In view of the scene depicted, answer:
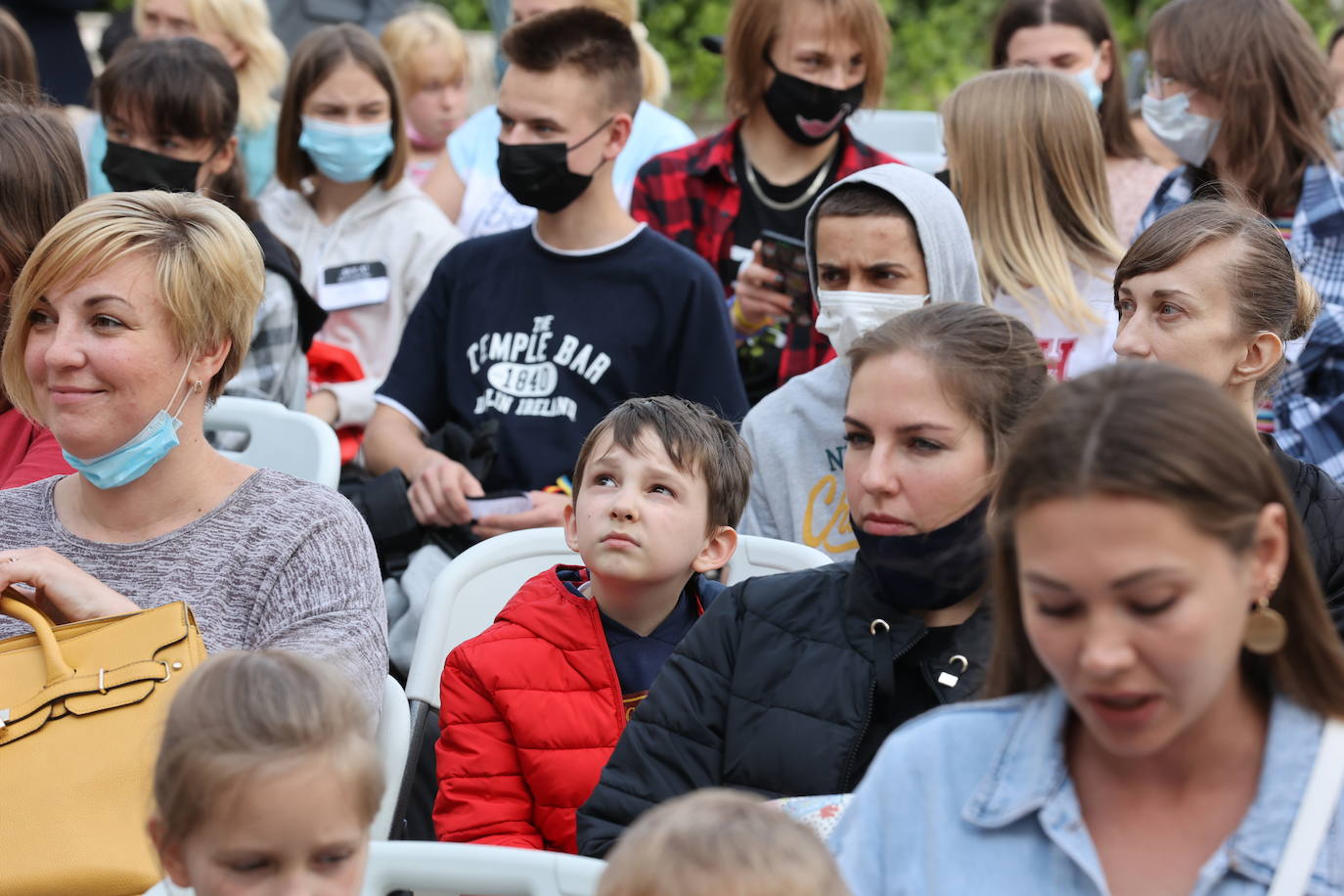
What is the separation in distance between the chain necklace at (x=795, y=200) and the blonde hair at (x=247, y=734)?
3217mm

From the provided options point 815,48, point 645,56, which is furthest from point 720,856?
point 645,56

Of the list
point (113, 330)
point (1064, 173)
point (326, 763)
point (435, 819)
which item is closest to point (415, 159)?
point (1064, 173)

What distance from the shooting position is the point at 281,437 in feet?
12.2

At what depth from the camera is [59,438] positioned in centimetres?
284

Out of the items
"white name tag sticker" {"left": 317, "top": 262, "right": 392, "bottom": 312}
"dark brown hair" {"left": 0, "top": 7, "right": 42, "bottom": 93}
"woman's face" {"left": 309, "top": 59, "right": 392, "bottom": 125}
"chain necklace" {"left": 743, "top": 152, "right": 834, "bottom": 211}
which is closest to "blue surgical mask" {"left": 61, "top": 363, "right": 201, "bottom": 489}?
"white name tag sticker" {"left": 317, "top": 262, "right": 392, "bottom": 312}

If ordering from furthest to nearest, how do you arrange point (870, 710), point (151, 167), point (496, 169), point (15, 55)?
point (496, 169)
point (15, 55)
point (151, 167)
point (870, 710)

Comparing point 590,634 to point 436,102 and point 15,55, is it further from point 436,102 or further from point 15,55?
point 436,102

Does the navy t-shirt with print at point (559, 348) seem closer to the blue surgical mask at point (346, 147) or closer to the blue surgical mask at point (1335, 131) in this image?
the blue surgical mask at point (346, 147)

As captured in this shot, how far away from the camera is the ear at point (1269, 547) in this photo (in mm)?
1643

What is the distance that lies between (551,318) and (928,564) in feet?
6.74

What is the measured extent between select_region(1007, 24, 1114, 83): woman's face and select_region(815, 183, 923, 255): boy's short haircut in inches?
92.8

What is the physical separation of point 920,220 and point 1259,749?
209 centimetres

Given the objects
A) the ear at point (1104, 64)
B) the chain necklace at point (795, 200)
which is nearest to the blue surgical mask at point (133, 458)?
the chain necklace at point (795, 200)

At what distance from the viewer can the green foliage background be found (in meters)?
11.6
